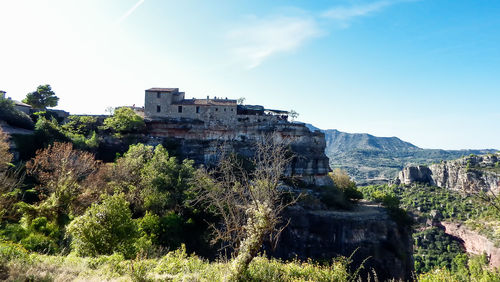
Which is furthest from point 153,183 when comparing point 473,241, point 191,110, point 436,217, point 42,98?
point 473,241

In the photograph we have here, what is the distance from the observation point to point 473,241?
4634 centimetres

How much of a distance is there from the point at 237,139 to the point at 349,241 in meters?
18.1

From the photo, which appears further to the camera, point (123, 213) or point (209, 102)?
point (209, 102)

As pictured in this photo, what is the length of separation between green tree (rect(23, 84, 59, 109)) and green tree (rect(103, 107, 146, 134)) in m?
10.6

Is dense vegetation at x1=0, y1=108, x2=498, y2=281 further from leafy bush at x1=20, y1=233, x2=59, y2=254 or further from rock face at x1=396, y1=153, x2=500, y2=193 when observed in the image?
rock face at x1=396, y1=153, x2=500, y2=193

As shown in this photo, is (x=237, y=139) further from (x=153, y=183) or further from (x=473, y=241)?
(x=473, y=241)

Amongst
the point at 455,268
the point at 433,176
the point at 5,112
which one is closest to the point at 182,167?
the point at 5,112

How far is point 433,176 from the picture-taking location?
230ft

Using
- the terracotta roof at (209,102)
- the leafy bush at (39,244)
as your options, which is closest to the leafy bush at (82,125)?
the terracotta roof at (209,102)

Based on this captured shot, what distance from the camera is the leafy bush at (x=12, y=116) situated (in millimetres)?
25398

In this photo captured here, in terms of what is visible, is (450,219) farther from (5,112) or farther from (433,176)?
(5,112)

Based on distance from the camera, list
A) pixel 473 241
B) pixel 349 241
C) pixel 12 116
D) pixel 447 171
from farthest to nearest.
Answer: pixel 447 171 < pixel 473 241 < pixel 12 116 < pixel 349 241

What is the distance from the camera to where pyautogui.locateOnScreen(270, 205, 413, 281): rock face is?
24.4m

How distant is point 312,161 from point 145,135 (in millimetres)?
22599
